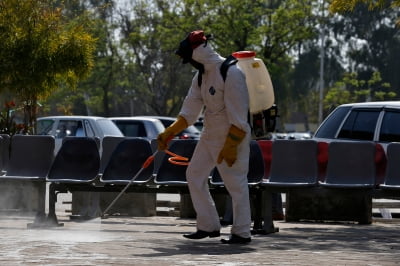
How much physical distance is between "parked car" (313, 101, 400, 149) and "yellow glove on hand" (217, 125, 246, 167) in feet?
19.2

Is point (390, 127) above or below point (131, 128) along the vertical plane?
below

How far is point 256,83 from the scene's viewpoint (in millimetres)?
11492

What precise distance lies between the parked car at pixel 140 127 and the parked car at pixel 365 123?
10.4m

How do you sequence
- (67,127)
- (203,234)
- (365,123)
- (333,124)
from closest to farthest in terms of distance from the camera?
1. (203,234)
2. (365,123)
3. (333,124)
4. (67,127)

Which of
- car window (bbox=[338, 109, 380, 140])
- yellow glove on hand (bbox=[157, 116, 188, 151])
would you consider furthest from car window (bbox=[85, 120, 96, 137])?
yellow glove on hand (bbox=[157, 116, 188, 151])

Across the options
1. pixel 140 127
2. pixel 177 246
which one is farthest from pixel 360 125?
pixel 140 127

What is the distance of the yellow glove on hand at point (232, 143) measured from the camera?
32.2 ft

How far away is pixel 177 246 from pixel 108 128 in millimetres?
15199

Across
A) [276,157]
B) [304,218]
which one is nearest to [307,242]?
[276,157]

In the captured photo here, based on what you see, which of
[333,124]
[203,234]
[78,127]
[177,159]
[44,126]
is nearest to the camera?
[203,234]

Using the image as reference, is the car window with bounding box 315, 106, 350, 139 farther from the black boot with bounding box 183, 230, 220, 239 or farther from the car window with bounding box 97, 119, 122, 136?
the car window with bounding box 97, 119, 122, 136

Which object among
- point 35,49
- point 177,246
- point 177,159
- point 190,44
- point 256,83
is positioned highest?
point 35,49

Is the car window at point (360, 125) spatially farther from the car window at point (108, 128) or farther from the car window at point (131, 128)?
the car window at point (131, 128)

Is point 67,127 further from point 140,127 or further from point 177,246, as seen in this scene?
point 177,246
